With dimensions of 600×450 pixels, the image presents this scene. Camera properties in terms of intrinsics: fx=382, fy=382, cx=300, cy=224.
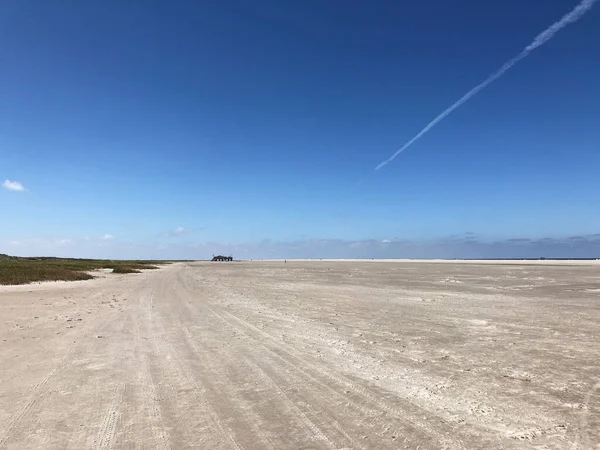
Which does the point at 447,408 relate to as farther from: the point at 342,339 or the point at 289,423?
the point at 342,339

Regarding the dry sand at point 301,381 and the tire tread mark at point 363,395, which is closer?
the tire tread mark at point 363,395

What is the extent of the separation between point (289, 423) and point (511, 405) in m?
3.41

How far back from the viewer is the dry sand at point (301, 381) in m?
4.78

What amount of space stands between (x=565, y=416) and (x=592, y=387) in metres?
1.70

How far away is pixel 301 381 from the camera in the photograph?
6.89 metres

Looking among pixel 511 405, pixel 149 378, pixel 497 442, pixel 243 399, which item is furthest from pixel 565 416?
pixel 149 378

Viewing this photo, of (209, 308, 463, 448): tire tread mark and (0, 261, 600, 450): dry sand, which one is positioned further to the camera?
(0, 261, 600, 450): dry sand

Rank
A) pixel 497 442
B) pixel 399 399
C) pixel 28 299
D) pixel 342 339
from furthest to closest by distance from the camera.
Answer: pixel 28 299, pixel 342 339, pixel 399 399, pixel 497 442

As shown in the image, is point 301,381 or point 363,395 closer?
point 363,395

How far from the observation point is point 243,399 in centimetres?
600

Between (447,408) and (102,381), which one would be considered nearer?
(447,408)

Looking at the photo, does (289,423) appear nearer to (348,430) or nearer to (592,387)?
(348,430)

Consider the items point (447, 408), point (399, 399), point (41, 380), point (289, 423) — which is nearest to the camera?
point (289, 423)

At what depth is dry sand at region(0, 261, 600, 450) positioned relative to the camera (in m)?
4.78
